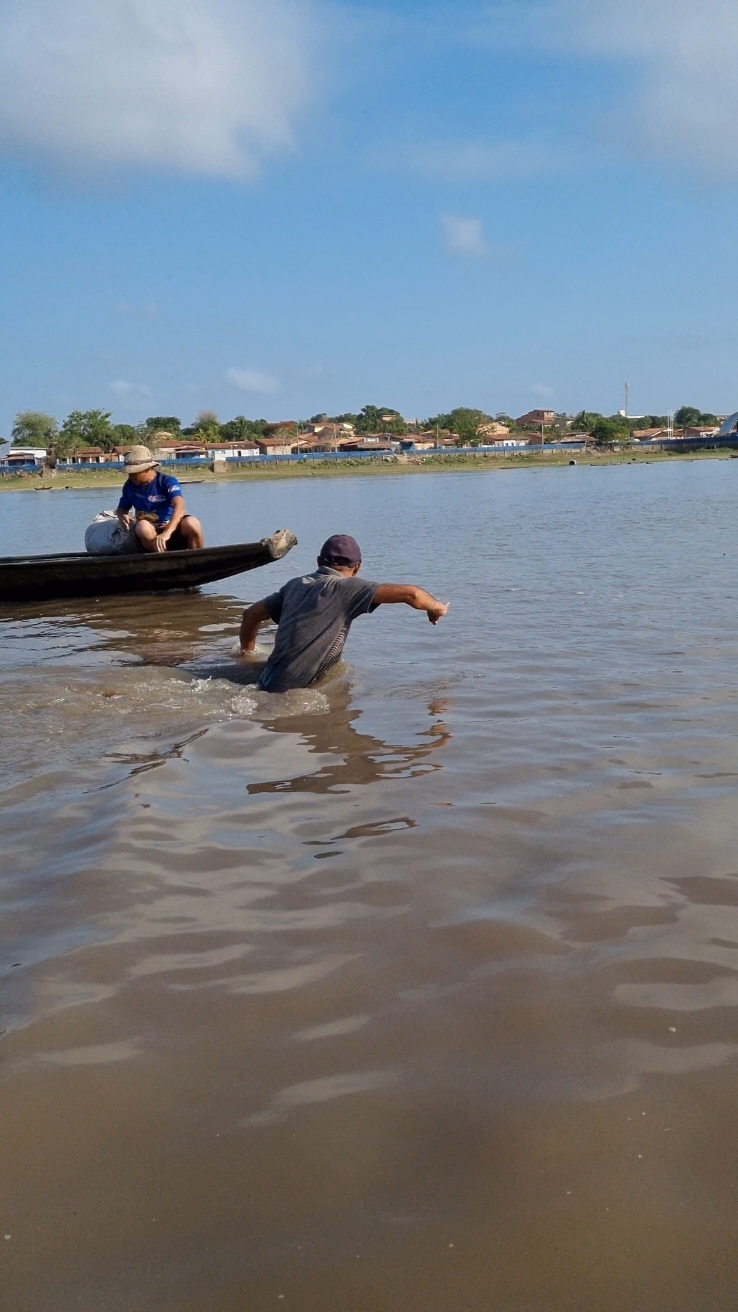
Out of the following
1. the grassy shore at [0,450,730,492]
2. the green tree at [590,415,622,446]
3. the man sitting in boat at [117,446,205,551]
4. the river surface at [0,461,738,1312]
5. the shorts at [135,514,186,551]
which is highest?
the green tree at [590,415,622,446]

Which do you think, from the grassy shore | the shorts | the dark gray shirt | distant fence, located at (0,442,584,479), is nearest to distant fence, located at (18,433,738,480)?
distant fence, located at (0,442,584,479)

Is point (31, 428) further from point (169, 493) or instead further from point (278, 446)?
point (169, 493)

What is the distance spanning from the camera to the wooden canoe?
32.3 feet

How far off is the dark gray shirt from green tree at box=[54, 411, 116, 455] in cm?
10038

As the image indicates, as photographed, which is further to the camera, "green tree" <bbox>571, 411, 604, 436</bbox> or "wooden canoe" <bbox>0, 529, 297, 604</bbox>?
"green tree" <bbox>571, 411, 604, 436</bbox>

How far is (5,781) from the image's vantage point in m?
4.21

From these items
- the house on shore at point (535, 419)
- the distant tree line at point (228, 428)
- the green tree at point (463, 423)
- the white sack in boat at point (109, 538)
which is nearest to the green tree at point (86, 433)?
the distant tree line at point (228, 428)

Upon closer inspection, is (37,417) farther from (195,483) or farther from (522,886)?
(522,886)

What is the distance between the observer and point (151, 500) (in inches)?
403

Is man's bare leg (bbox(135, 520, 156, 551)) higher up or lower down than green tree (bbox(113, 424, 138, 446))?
lower down

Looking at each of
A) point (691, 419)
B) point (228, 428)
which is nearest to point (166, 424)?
point (228, 428)

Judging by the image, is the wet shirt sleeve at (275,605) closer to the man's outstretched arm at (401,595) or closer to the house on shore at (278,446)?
the man's outstretched arm at (401,595)

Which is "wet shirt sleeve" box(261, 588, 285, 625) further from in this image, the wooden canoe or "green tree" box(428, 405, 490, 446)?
"green tree" box(428, 405, 490, 446)

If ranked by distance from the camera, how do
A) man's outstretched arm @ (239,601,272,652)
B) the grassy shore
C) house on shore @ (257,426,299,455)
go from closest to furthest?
man's outstretched arm @ (239,601,272,652) → the grassy shore → house on shore @ (257,426,299,455)
